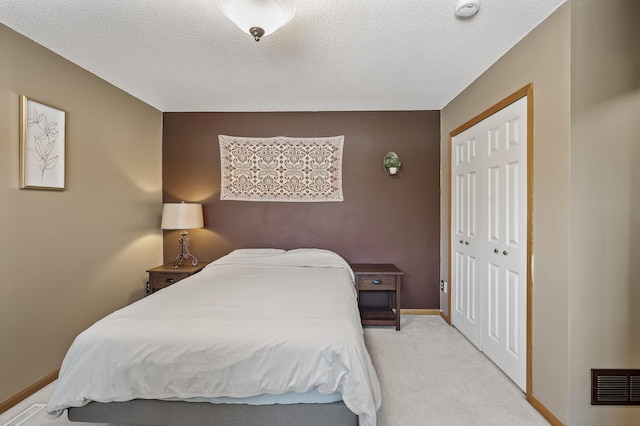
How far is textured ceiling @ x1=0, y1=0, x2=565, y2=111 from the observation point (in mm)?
1700

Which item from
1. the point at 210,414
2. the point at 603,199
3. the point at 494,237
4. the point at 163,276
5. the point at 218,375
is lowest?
the point at 210,414

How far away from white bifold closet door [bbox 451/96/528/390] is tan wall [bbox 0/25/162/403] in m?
3.32

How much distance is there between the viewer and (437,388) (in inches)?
81.0

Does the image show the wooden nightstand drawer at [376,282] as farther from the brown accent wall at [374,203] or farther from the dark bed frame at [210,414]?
the dark bed frame at [210,414]

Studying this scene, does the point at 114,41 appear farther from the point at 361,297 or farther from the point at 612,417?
the point at 612,417

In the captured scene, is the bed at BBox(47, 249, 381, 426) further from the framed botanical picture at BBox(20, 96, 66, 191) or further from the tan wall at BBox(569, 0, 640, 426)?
the framed botanical picture at BBox(20, 96, 66, 191)

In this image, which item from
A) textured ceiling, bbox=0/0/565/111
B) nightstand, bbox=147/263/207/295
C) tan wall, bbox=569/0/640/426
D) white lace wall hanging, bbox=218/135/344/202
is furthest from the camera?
white lace wall hanging, bbox=218/135/344/202

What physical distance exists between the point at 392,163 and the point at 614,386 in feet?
7.86

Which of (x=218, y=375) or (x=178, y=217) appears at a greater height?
(x=178, y=217)

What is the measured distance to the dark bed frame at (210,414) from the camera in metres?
1.39

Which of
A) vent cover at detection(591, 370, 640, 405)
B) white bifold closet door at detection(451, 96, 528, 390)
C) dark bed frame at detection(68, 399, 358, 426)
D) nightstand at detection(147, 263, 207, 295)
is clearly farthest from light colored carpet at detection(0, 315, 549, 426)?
nightstand at detection(147, 263, 207, 295)

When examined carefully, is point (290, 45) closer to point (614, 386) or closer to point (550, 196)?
point (550, 196)

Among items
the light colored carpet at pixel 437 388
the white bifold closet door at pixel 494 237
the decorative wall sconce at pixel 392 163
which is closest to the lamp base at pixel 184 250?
the light colored carpet at pixel 437 388

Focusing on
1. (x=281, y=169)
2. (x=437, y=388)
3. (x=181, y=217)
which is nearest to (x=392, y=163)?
(x=281, y=169)
